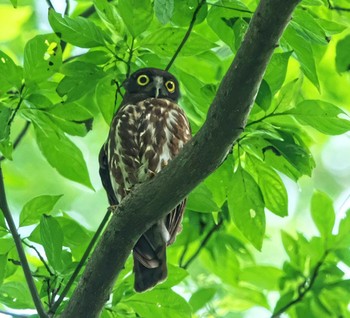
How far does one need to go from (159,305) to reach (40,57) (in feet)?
4.17

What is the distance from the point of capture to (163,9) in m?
3.21

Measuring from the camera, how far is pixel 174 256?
522 centimetres

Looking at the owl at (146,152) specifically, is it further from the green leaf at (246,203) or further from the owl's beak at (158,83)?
the green leaf at (246,203)

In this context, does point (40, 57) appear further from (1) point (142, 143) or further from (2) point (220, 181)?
(2) point (220, 181)

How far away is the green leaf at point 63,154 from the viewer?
3.91 meters

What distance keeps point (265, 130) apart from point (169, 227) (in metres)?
0.80

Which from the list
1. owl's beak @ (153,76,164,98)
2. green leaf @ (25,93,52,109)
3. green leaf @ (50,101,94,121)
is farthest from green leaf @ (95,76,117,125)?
owl's beak @ (153,76,164,98)

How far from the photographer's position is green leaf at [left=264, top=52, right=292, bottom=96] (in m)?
3.36

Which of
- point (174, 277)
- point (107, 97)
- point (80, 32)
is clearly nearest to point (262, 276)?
point (174, 277)

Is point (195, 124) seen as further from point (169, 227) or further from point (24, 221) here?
point (24, 221)

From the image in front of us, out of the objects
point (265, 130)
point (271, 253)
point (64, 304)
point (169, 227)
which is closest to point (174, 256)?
point (169, 227)

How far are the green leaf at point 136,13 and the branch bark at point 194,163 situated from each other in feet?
2.52

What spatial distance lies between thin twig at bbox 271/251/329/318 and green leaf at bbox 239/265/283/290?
17 cm

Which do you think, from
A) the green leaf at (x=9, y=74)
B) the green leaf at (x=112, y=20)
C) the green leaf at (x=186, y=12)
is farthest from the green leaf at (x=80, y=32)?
the green leaf at (x=186, y=12)
